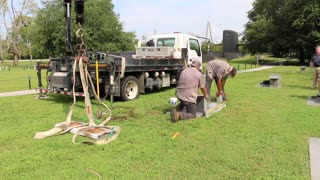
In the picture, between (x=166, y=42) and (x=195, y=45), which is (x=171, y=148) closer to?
(x=166, y=42)

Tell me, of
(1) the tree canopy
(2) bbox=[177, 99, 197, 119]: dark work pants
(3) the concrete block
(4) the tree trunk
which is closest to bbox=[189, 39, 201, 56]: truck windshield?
(3) the concrete block

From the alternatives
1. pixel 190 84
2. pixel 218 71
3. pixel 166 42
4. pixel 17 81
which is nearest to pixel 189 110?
pixel 190 84

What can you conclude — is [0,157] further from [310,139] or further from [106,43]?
[106,43]

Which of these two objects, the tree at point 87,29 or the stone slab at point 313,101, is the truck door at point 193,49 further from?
the tree at point 87,29

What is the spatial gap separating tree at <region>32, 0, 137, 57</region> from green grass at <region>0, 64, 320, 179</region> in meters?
34.9

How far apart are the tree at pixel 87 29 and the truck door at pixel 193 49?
28230 mm

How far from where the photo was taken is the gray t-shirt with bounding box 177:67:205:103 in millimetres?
7156

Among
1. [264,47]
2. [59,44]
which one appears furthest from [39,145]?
[264,47]

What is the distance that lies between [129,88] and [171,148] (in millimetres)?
5492

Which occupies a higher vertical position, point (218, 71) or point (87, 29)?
point (87, 29)

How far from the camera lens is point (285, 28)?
45.9m

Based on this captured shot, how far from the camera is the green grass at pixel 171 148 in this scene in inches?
171

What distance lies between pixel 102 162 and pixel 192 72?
329 centimetres

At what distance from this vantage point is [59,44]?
41938 millimetres
